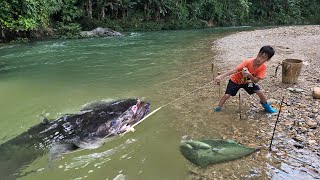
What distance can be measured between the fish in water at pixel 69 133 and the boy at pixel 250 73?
5.97ft

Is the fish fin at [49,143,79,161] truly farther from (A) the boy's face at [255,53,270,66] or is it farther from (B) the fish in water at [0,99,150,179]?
(A) the boy's face at [255,53,270,66]

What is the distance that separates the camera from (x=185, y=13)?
27.5 m

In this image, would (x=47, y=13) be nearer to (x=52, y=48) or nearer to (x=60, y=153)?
(x=52, y=48)

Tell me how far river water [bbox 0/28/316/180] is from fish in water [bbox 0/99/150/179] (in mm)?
185

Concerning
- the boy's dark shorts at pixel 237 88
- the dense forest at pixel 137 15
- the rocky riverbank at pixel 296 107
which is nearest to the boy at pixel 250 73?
the boy's dark shorts at pixel 237 88

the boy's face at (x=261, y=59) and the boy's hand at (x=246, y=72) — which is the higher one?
the boy's face at (x=261, y=59)

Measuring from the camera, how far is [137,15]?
84.2 feet

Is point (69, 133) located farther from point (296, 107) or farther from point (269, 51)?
point (296, 107)

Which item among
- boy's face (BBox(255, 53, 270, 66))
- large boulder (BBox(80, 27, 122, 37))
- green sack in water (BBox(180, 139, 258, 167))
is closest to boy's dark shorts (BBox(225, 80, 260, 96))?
boy's face (BBox(255, 53, 270, 66))

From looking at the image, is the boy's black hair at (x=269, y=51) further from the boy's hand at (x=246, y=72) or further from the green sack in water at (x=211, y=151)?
the green sack in water at (x=211, y=151)

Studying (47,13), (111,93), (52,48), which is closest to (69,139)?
(111,93)

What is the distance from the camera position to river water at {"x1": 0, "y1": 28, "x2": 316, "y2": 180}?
4.36 meters

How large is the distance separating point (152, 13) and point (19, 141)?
22.6 m

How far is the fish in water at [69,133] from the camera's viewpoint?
481cm
